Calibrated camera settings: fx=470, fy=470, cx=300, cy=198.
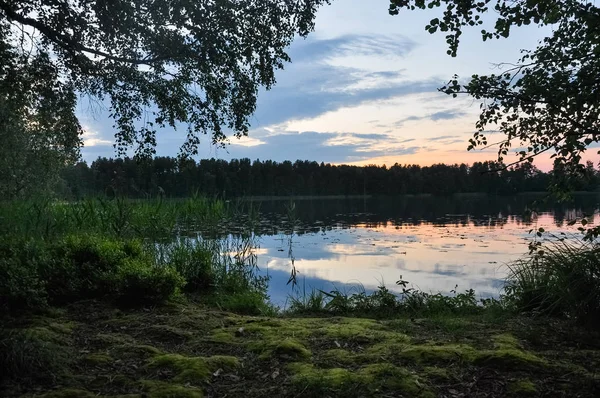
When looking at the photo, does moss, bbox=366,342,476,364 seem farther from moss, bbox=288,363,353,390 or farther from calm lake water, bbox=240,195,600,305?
calm lake water, bbox=240,195,600,305

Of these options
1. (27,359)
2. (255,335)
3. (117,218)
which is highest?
(117,218)

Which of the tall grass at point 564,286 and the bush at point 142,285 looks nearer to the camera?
the tall grass at point 564,286

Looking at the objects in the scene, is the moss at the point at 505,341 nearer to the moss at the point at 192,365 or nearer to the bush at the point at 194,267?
the moss at the point at 192,365

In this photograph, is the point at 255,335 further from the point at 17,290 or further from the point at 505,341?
the point at 17,290

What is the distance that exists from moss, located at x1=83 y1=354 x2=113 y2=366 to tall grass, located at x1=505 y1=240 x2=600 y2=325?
396 centimetres

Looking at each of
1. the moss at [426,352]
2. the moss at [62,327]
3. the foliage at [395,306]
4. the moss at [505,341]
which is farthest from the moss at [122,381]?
the foliage at [395,306]

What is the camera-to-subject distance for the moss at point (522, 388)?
311 cm

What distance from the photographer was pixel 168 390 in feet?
10.0

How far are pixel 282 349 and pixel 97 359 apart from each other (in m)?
1.44

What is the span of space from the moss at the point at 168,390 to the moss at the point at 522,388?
2.07 meters

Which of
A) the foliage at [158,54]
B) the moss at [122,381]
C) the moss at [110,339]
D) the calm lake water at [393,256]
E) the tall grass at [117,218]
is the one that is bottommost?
the calm lake water at [393,256]

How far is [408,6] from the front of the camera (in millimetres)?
3500

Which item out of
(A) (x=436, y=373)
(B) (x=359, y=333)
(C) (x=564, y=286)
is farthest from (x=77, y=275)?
(C) (x=564, y=286)

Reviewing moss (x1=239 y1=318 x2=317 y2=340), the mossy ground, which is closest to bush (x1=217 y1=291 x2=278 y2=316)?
the mossy ground
